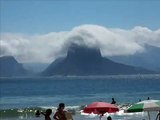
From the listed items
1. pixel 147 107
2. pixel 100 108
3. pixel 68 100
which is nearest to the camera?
pixel 147 107

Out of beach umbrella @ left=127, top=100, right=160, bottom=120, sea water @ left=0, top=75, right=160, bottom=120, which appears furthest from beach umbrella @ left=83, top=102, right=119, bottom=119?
sea water @ left=0, top=75, right=160, bottom=120

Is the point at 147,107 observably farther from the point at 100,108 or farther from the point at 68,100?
the point at 68,100

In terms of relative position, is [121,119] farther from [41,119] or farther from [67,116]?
[67,116]

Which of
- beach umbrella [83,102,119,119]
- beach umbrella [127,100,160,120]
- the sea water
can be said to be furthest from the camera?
the sea water

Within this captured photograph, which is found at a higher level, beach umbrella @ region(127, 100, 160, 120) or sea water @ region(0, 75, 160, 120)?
sea water @ region(0, 75, 160, 120)

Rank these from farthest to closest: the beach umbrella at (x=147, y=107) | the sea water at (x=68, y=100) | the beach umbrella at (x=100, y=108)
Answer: the sea water at (x=68, y=100)
the beach umbrella at (x=100, y=108)
the beach umbrella at (x=147, y=107)

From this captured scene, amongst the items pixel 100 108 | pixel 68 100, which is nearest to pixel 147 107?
pixel 100 108

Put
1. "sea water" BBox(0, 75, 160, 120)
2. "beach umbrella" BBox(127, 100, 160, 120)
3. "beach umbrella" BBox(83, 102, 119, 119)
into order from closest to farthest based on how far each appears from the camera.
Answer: "beach umbrella" BBox(127, 100, 160, 120) → "beach umbrella" BBox(83, 102, 119, 119) → "sea water" BBox(0, 75, 160, 120)

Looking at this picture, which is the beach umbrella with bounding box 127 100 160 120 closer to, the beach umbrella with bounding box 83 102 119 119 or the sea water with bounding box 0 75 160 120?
the beach umbrella with bounding box 83 102 119 119

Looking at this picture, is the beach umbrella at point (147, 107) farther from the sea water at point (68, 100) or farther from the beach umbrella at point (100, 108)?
the sea water at point (68, 100)

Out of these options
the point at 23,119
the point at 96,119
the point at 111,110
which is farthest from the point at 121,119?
the point at 111,110

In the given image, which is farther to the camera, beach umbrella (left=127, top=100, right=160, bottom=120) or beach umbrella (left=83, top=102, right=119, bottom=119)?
beach umbrella (left=83, top=102, right=119, bottom=119)

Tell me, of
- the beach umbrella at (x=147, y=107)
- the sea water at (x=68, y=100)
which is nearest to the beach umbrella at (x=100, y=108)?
the beach umbrella at (x=147, y=107)

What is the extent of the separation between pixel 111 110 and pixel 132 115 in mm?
17908
